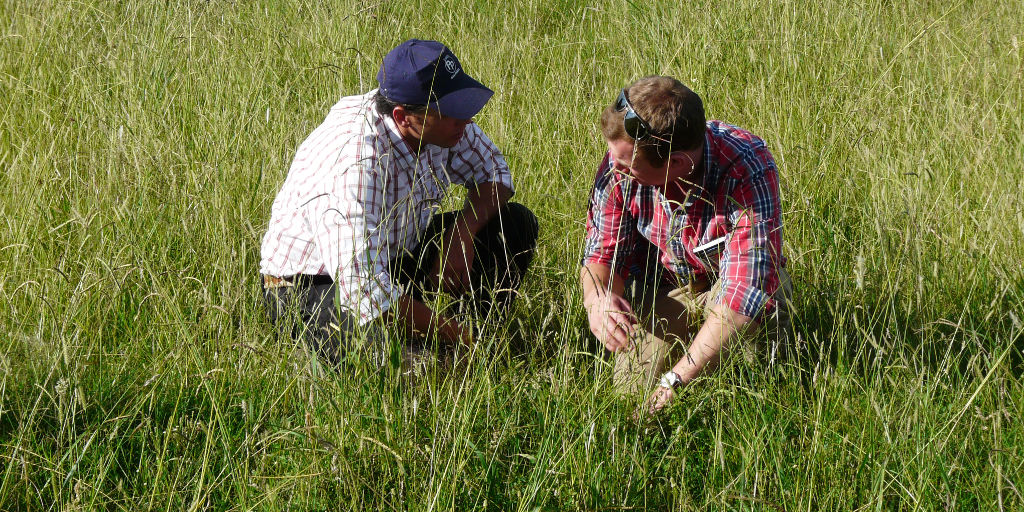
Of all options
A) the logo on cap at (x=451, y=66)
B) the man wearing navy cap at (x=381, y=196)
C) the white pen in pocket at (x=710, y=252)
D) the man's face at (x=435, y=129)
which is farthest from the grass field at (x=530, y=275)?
the logo on cap at (x=451, y=66)

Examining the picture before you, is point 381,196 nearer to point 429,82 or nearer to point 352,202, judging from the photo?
point 352,202

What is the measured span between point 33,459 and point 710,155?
1699mm

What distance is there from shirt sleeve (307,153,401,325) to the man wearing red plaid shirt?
508mm

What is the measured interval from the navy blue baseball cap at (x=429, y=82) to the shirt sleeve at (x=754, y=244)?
0.78 m

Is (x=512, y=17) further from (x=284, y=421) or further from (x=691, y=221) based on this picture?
(x=284, y=421)

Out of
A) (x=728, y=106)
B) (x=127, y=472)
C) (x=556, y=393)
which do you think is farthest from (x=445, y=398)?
(x=728, y=106)

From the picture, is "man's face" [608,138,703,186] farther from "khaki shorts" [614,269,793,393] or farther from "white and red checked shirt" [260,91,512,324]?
"white and red checked shirt" [260,91,512,324]

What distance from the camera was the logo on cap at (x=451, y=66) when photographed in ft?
8.21

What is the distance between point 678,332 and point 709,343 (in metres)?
0.69

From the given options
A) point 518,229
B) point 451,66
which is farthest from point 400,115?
point 518,229

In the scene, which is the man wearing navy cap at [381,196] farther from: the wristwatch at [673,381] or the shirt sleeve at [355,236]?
the wristwatch at [673,381]

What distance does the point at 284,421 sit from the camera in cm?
195

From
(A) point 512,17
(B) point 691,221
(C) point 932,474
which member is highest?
(A) point 512,17

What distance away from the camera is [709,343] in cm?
211
